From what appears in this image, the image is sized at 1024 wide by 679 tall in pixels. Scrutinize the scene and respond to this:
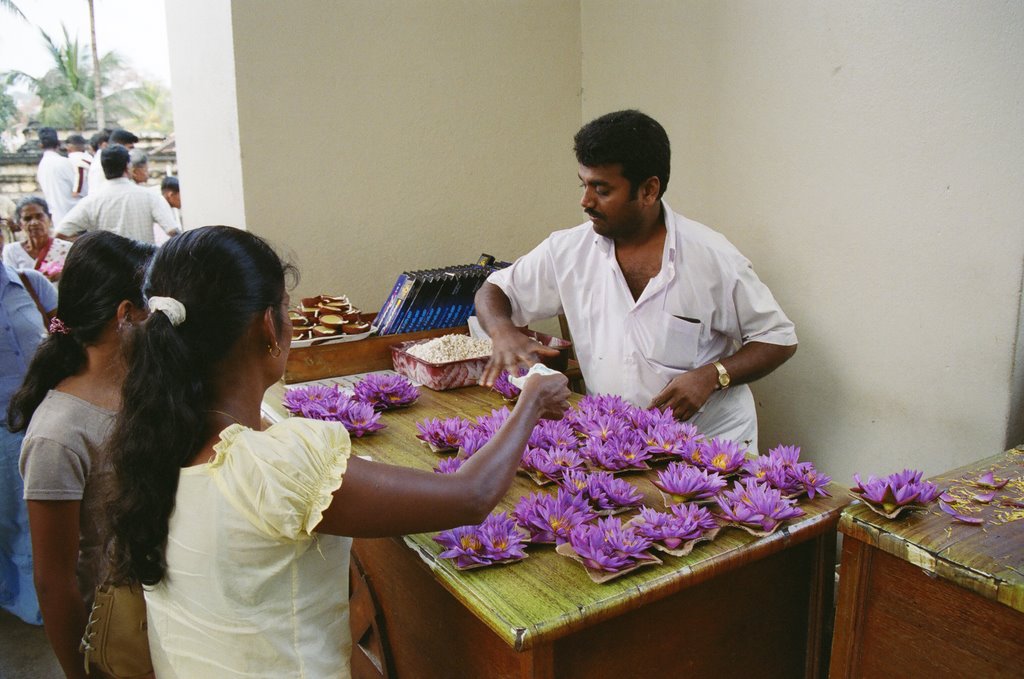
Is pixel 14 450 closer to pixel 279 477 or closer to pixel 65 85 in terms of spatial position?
pixel 279 477

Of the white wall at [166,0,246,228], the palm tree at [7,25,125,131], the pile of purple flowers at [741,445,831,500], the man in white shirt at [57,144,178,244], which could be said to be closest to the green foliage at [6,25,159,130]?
the palm tree at [7,25,125,131]

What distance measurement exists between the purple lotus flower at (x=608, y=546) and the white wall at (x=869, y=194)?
1572 mm

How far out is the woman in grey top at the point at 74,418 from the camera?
1.67 m

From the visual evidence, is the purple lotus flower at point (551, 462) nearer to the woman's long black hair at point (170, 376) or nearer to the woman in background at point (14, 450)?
the woman's long black hair at point (170, 376)

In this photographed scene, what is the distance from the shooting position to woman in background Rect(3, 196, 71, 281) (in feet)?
15.1

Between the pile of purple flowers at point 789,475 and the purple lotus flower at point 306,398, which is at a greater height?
the pile of purple flowers at point 789,475

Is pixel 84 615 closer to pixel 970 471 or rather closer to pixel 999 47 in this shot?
pixel 970 471

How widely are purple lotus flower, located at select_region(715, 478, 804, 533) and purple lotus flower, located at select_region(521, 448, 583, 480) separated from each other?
1.21ft

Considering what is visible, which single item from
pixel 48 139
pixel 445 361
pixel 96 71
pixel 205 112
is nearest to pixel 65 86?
pixel 96 71

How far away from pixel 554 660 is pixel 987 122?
6.68ft

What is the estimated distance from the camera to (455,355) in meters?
2.78

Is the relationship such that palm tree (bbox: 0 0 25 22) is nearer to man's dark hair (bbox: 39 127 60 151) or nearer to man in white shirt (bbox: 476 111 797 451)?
→ man's dark hair (bbox: 39 127 60 151)

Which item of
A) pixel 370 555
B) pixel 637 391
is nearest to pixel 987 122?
pixel 637 391

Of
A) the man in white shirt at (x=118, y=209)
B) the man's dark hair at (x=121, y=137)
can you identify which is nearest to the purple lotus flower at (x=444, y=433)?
the man in white shirt at (x=118, y=209)
